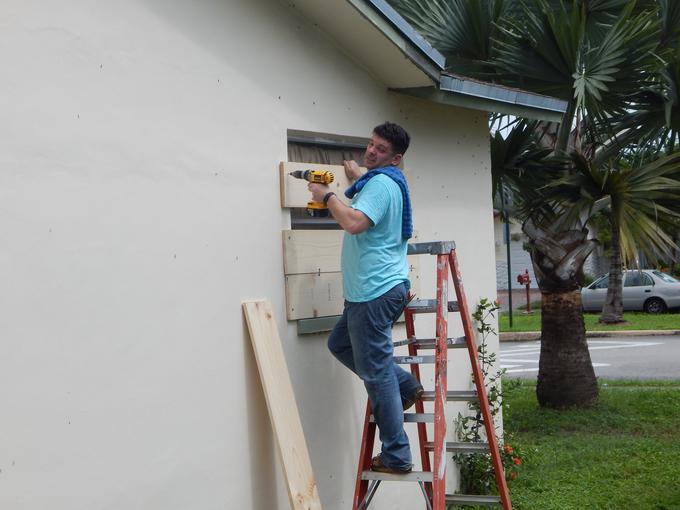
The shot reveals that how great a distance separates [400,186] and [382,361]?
→ 100 cm

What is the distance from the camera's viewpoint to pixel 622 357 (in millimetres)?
17875

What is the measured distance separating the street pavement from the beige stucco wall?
8.43 metres

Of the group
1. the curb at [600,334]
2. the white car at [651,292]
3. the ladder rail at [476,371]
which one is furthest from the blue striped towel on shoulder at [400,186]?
the white car at [651,292]

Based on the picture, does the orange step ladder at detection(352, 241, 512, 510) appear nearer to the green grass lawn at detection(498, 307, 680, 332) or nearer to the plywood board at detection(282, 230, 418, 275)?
the plywood board at detection(282, 230, 418, 275)

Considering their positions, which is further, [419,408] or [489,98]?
[489,98]

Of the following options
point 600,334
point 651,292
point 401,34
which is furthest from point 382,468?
point 651,292

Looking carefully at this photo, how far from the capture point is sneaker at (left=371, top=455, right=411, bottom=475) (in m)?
5.37

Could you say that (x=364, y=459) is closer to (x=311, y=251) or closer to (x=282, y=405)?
(x=282, y=405)

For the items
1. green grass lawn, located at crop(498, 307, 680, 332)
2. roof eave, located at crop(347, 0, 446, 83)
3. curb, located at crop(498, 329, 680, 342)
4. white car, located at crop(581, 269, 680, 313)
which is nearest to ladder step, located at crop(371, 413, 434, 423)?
roof eave, located at crop(347, 0, 446, 83)

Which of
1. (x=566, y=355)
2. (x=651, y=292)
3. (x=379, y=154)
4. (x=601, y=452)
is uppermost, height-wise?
(x=379, y=154)

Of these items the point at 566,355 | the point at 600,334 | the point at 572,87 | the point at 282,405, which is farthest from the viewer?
the point at 600,334

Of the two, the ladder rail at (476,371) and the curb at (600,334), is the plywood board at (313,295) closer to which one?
the ladder rail at (476,371)

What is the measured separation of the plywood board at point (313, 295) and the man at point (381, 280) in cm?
36

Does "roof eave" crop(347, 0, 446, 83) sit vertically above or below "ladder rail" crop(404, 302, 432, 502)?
above
